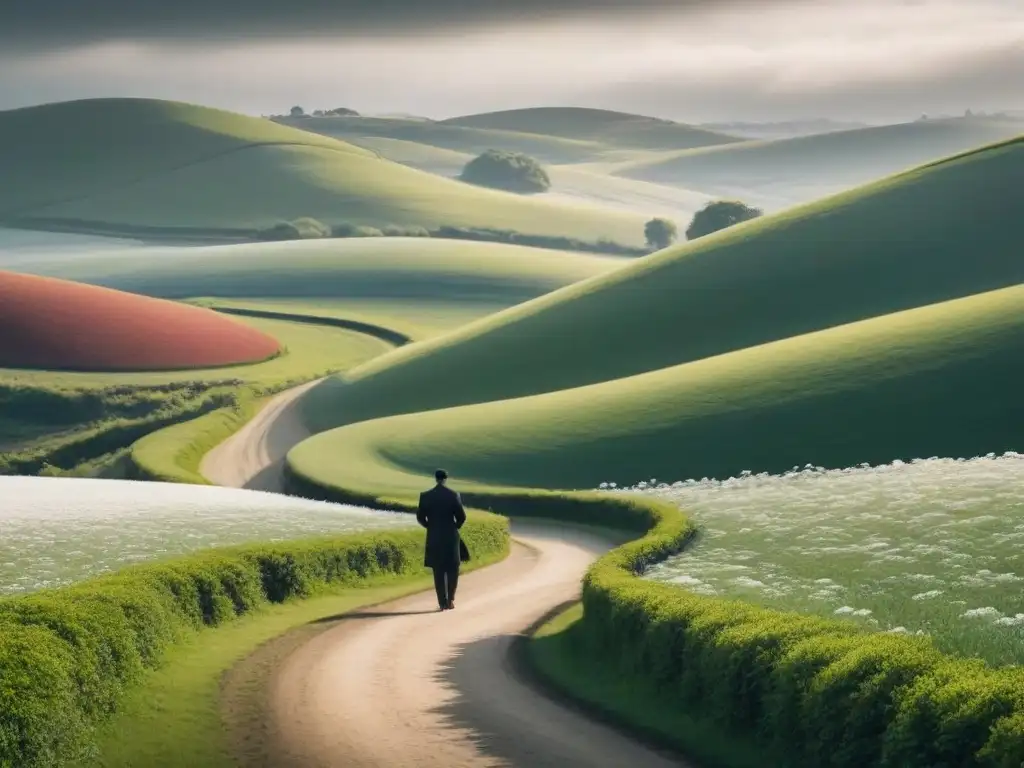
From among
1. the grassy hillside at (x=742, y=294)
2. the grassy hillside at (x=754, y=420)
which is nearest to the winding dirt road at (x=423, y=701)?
the grassy hillside at (x=754, y=420)

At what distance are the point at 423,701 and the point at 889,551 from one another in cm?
1247

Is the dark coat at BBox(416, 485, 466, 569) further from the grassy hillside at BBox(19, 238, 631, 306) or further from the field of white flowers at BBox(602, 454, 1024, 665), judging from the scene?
the grassy hillside at BBox(19, 238, 631, 306)

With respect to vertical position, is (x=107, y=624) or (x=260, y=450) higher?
(x=260, y=450)

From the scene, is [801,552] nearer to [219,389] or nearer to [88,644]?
[88,644]

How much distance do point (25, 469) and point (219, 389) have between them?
17.3 m

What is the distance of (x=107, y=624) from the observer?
19.0 meters

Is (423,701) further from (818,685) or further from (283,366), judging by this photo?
(283,366)

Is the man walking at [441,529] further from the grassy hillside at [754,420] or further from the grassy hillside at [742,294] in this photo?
the grassy hillside at [742,294]

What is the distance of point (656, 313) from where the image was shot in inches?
4038

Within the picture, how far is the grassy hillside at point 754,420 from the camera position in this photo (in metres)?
60.6

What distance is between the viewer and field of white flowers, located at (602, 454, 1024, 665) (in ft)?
71.1

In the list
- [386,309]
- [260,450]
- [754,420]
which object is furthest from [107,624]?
[386,309]

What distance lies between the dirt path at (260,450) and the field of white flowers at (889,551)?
100 feet

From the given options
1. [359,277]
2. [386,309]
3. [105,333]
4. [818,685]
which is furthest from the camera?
[359,277]
